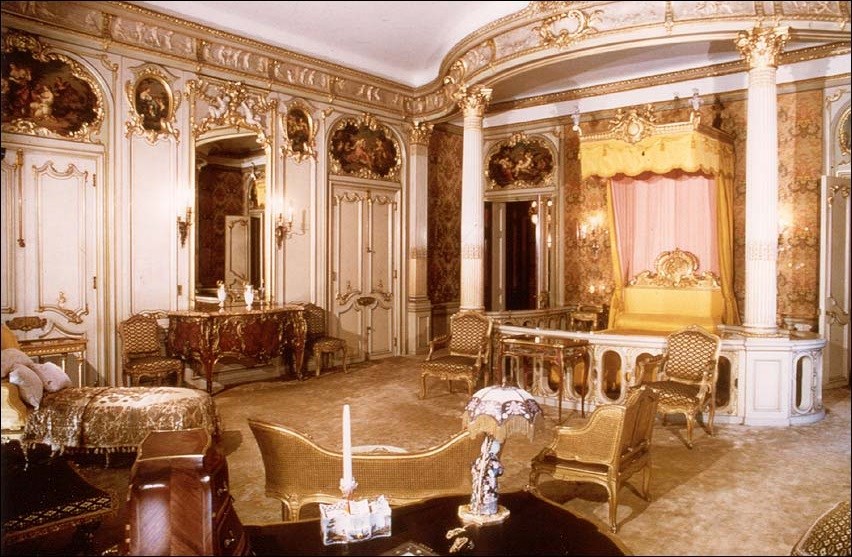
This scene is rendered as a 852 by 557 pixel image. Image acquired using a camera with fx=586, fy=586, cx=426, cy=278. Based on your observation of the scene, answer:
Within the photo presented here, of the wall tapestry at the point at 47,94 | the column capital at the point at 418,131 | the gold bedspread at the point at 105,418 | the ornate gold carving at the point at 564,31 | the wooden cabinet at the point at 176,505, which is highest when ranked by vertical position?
Result: the ornate gold carving at the point at 564,31

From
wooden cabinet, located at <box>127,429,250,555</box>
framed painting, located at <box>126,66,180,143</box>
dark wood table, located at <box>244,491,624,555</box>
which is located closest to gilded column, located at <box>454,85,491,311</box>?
framed painting, located at <box>126,66,180,143</box>

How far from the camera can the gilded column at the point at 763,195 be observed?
4.55 meters

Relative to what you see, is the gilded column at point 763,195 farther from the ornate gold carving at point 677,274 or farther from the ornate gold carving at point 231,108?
the ornate gold carving at point 231,108

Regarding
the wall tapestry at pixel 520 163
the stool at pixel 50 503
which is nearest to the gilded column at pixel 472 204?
the wall tapestry at pixel 520 163

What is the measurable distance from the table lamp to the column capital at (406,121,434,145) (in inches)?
249

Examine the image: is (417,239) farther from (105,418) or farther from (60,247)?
(105,418)

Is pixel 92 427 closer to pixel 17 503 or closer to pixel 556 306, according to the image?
pixel 17 503

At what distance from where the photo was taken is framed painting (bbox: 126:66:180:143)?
520cm

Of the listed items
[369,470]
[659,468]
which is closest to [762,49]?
[659,468]

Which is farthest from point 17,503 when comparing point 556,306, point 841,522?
point 556,306

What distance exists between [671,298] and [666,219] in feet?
2.91

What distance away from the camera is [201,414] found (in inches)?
141

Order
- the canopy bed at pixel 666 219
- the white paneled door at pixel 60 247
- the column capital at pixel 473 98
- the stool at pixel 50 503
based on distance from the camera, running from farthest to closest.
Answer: the column capital at pixel 473 98, the canopy bed at pixel 666 219, the white paneled door at pixel 60 247, the stool at pixel 50 503

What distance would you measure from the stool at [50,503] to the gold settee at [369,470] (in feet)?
2.30
